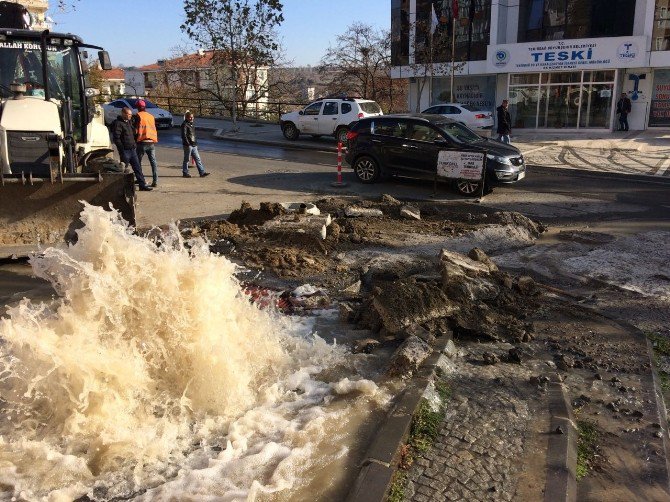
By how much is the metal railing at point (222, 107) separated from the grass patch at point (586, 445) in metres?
27.2

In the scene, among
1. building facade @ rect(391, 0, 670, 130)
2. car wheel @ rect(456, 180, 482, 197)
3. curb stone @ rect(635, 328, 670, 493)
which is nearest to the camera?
curb stone @ rect(635, 328, 670, 493)

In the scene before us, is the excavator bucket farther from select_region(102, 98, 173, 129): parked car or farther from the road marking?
select_region(102, 98, 173, 129): parked car

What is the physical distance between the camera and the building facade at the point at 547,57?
25.3 m

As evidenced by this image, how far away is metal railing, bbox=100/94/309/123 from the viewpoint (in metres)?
31.9

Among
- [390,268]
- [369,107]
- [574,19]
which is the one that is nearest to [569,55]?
[574,19]

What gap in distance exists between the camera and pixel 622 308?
681cm

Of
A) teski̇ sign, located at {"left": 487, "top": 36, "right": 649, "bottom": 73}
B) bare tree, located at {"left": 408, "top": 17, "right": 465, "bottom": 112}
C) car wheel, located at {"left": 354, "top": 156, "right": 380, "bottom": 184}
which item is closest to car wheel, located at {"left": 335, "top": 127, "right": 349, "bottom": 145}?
car wheel, located at {"left": 354, "top": 156, "right": 380, "bottom": 184}

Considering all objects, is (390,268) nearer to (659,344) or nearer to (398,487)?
(659,344)

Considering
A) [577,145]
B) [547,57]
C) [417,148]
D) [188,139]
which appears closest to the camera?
[417,148]

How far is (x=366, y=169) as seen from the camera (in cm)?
1461

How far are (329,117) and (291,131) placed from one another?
231cm

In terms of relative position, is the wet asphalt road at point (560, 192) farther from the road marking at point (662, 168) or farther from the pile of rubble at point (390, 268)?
the pile of rubble at point (390, 268)

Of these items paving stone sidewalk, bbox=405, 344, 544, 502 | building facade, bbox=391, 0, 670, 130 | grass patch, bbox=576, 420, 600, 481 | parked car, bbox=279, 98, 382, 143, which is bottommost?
grass patch, bbox=576, 420, 600, 481

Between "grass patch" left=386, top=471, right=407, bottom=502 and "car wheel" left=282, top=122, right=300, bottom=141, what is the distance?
21.1 meters
